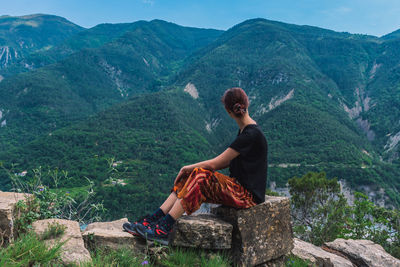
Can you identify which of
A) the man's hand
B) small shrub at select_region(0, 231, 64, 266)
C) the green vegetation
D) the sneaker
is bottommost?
the green vegetation

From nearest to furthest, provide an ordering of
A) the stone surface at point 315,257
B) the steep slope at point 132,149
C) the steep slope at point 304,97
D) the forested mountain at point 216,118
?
the stone surface at point 315,257 → the steep slope at point 132,149 → the forested mountain at point 216,118 → the steep slope at point 304,97

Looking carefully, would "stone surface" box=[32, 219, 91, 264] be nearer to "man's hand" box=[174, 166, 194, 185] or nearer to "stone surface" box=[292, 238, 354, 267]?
"man's hand" box=[174, 166, 194, 185]

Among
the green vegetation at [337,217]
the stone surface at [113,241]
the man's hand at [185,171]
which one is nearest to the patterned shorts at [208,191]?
the man's hand at [185,171]

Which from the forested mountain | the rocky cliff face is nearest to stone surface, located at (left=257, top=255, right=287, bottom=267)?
the rocky cliff face

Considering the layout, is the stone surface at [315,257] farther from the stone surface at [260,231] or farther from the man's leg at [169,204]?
the man's leg at [169,204]

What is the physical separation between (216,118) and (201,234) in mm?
A: 130551

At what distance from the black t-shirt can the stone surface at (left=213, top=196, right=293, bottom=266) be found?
0.77ft

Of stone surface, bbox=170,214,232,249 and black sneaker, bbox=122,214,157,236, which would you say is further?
black sneaker, bbox=122,214,157,236

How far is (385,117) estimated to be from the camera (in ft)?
406

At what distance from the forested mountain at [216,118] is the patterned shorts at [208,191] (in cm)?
3831

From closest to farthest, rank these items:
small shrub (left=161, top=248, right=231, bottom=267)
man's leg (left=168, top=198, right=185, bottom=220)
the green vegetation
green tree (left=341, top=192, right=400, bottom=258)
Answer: small shrub (left=161, top=248, right=231, bottom=267), man's leg (left=168, top=198, right=185, bottom=220), green tree (left=341, top=192, right=400, bottom=258), the green vegetation

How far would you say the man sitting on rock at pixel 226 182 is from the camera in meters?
3.64

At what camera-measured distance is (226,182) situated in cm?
375

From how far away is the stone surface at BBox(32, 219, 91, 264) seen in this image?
297 centimetres
